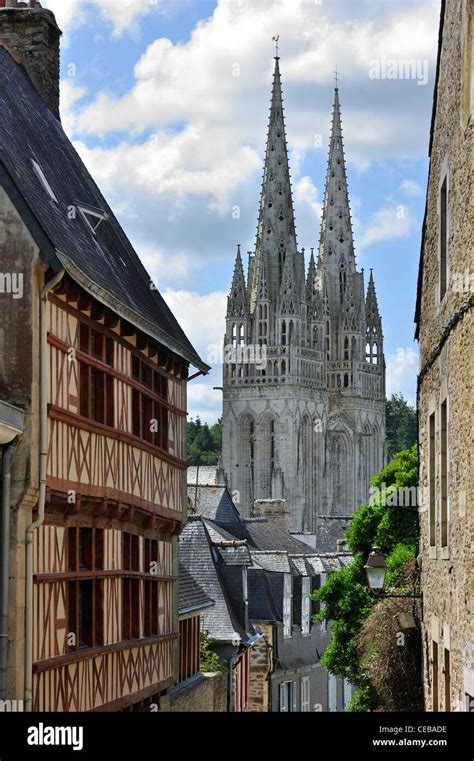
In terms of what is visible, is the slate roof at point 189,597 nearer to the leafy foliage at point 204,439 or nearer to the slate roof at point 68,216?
the slate roof at point 68,216

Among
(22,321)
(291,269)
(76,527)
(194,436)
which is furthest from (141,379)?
(194,436)

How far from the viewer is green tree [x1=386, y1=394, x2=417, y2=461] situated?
15338 cm

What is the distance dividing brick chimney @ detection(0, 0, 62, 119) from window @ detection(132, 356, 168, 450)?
466 centimetres

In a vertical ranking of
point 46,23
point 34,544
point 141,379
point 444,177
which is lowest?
point 34,544

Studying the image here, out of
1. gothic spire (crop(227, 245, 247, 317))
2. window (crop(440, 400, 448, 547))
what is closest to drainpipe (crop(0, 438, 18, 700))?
window (crop(440, 400, 448, 547))

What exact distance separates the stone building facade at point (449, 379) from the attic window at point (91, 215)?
174 inches

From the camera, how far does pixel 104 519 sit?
1828 cm

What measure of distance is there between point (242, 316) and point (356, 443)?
14609 mm

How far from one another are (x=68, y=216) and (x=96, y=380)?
86.7 inches

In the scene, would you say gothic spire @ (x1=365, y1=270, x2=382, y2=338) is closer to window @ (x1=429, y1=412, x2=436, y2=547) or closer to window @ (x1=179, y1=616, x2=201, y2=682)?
window @ (x1=179, y1=616, x2=201, y2=682)

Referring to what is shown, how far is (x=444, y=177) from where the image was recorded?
15.7 metres

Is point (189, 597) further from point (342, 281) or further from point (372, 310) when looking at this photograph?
point (372, 310)
